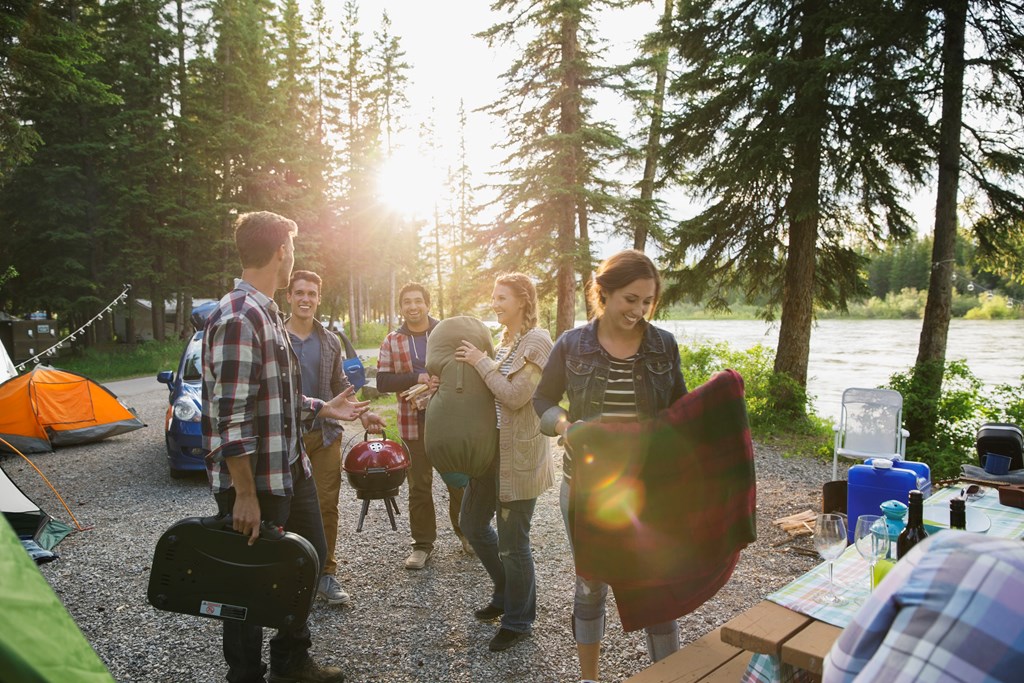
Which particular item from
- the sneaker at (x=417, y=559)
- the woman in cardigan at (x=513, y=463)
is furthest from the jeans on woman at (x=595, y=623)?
the sneaker at (x=417, y=559)

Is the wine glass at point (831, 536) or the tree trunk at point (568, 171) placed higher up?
the tree trunk at point (568, 171)

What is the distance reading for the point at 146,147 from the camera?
22391 millimetres

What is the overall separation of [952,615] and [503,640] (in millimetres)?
2837

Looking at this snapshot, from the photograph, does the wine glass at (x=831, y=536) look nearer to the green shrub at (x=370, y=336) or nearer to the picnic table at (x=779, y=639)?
the picnic table at (x=779, y=639)

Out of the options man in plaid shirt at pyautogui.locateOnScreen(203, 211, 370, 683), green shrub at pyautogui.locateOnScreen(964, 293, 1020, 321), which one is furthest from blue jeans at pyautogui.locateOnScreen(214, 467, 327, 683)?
green shrub at pyautogui.locateOnScreen(964, 293, 1020, 321)

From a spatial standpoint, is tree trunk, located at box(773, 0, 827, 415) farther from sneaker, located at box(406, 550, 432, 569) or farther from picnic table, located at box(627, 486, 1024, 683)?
picnic table, located at box(627, 486, 1024, 683)

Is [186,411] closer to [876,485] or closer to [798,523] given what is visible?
[798,523]

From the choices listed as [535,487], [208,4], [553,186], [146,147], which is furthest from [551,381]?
[208,4]

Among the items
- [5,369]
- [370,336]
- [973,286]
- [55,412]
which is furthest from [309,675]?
[370,336]

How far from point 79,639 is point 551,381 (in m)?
1.91

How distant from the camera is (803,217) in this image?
8500 millimetres

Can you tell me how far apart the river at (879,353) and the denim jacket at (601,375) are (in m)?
7.90

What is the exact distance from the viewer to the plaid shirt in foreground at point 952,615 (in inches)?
31.0

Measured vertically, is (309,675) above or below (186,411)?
below
